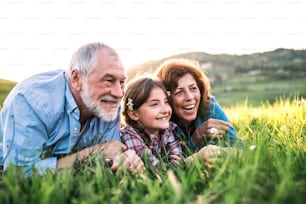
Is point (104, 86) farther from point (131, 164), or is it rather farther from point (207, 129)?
point (207, 129)

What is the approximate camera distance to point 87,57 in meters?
4.81

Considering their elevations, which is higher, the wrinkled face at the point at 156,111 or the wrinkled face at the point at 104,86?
the wrinkled face at the point at 104,86

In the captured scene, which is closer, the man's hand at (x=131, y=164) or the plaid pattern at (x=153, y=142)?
the man's hand at (x=131, y=164)

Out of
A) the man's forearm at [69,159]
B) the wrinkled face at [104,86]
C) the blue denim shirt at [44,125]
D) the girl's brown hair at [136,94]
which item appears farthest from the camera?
the girl's brown hair at [136,94]

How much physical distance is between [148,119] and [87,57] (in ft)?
3.08

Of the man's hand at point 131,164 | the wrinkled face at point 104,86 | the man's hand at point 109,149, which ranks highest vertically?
the wrinkled face at point 104,86

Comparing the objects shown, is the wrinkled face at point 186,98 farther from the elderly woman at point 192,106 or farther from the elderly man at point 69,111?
the elderly man at point 69,111

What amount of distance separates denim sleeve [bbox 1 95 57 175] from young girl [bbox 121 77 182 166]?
3.24 feet

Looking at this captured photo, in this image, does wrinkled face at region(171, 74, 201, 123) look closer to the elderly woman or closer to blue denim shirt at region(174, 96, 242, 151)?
the elderly woman

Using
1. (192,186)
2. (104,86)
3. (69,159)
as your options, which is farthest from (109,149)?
(192,186)

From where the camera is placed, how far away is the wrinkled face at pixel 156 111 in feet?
16.9

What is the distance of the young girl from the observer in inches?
203

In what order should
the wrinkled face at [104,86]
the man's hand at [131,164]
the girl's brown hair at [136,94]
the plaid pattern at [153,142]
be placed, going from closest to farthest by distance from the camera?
1. the man's hand at [131,164]
2. the wrinkled face at [104,86]
3. the plaid pattern at [153,142]
4. the girl's brown hair at [136,94]

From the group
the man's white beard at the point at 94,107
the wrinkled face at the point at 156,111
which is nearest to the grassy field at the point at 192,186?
the man's white beard at the point at 94,107
